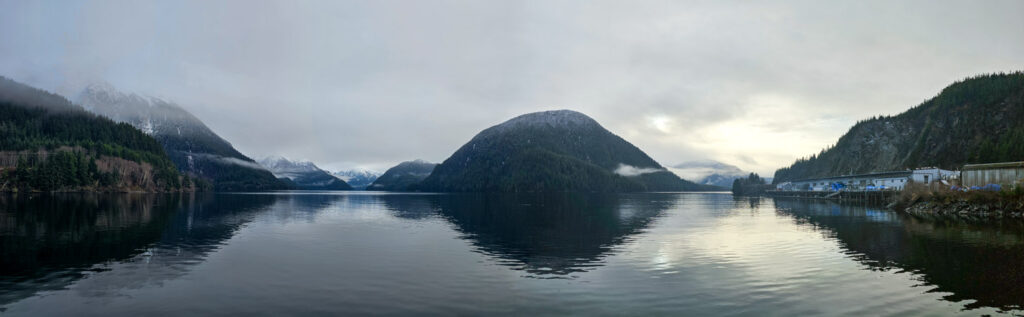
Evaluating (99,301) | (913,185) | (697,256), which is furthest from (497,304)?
(913,185)

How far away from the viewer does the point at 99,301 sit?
2847 centimetres

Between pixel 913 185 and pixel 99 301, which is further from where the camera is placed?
pixel 913 185

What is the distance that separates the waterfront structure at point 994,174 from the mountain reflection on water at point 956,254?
38.9 metres

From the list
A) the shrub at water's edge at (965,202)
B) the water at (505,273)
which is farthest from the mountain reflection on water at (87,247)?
the shrub at water's edge at (965,202)

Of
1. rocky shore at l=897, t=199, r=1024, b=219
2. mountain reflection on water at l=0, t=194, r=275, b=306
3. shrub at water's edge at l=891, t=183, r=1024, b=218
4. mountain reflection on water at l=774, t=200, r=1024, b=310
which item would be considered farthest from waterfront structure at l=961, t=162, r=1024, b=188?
mountain reflection on water at l=0, t=194, r=275, b=306

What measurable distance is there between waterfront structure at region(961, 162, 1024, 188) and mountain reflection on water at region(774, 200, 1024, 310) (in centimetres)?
3885

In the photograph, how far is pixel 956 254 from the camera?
46656 mm

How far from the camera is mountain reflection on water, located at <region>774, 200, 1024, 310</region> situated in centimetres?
3132

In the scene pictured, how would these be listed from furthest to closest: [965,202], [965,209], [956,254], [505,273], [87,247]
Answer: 1. [965,202]
2. [965,209]
3. [87,247]
4. [956,254]
5. [505,273]

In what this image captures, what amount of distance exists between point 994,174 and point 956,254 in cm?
9357

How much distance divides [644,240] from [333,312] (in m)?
44.1

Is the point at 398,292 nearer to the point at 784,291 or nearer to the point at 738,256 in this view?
the point at 784,291

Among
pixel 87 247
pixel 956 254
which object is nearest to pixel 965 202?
pixel 956 254

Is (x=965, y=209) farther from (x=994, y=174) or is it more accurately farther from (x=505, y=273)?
(x=505, y=273)
